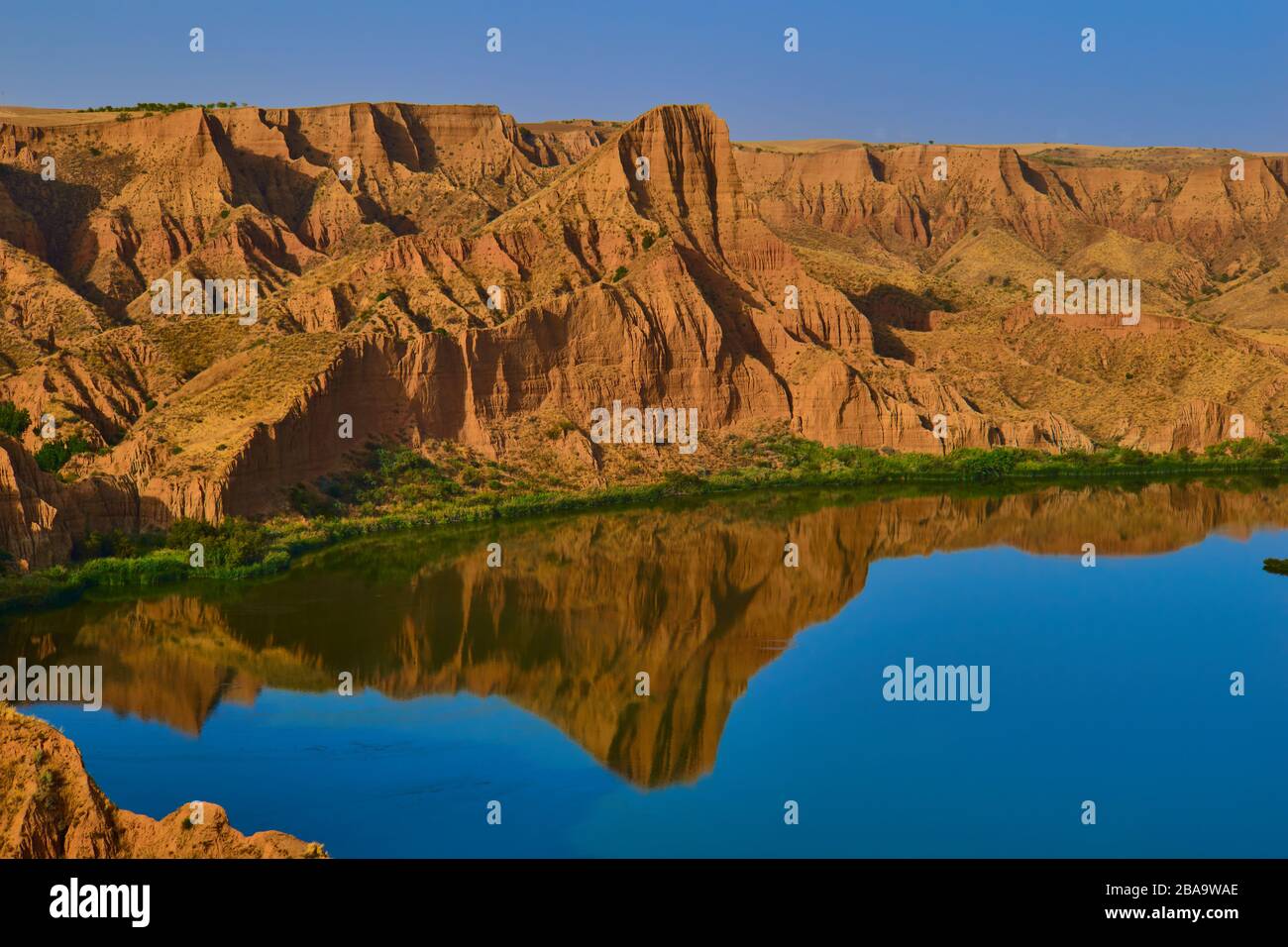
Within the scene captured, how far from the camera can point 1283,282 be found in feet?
471

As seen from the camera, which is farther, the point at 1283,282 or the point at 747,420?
the point at 1283,282

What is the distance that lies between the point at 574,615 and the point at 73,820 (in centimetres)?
2678

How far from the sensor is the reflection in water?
39812mm

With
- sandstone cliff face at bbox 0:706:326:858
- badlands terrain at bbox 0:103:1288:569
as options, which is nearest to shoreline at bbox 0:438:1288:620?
badlands terrain at bbox 0:103:1288:569

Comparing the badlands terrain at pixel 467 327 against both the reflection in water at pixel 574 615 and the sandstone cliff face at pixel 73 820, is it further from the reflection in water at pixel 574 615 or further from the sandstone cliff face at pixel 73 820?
the sandstone cliff face at pixel 73 820

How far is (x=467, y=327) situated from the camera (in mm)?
78062

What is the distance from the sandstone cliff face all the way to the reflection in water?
37.9 feet

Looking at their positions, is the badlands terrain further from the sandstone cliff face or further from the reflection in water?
the sandstone cliff face

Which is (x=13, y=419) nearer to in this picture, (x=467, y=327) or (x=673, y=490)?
(x=467, y=327)

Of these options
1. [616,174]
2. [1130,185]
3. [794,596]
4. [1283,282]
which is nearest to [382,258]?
[616,174]

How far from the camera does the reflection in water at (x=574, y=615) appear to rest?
131ft
